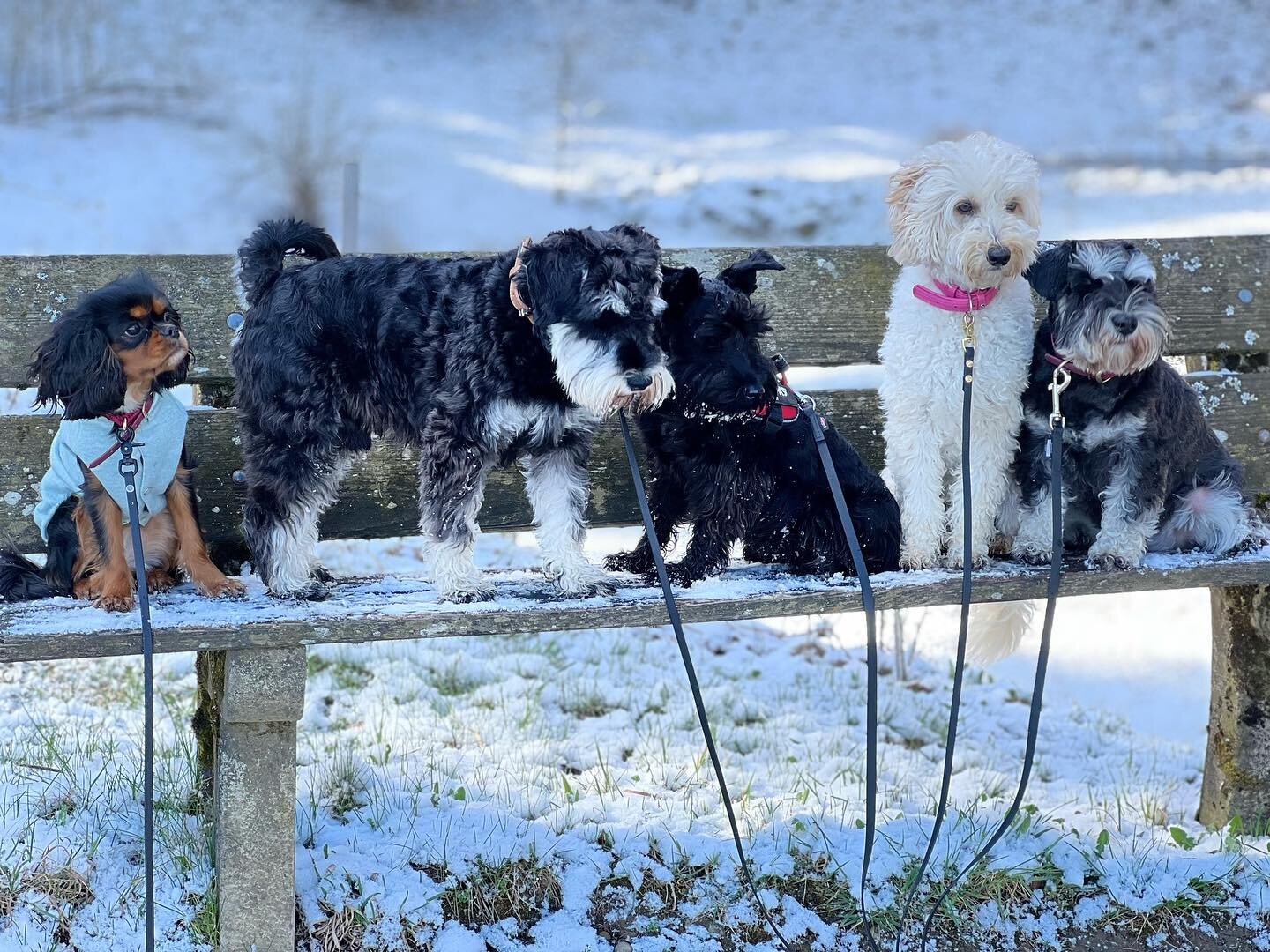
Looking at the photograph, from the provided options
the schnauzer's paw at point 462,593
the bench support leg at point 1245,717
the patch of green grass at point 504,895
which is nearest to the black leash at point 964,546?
the patch of green grass at point 504,895

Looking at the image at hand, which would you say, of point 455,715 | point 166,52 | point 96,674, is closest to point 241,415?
point 455,715

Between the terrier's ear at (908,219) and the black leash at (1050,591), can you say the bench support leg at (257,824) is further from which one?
the terrier's ear at (908,219)

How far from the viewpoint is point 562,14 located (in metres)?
20.9

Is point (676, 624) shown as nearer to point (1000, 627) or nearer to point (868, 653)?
point (868, 653)

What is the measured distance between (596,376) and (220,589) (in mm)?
1347

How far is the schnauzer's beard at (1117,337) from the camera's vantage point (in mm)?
3275

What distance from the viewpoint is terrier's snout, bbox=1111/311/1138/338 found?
3.27 m

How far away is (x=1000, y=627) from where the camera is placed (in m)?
4.11

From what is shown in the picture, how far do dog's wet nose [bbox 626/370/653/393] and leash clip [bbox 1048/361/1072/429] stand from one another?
4.19 ft

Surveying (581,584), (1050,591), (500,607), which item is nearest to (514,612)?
(500,607)

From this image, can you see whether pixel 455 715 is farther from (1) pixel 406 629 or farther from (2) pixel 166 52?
(2) pixel 166 52

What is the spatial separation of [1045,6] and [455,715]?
19863 mm

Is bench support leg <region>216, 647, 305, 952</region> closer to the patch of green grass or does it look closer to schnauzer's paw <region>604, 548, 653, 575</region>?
the patch of green grass

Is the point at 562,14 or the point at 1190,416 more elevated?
the point at 562,14
